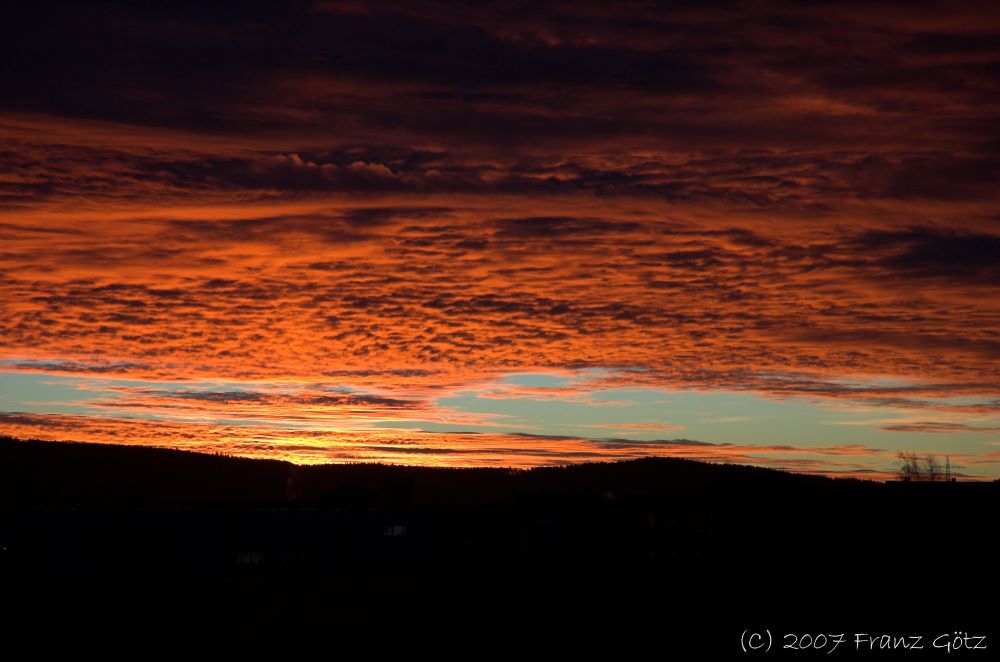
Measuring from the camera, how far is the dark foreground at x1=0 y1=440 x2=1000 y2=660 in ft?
116

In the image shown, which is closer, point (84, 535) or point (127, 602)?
point (127, 602)

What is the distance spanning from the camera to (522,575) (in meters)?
55.8

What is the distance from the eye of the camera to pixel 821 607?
135ft

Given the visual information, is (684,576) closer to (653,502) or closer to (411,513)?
(653,502)

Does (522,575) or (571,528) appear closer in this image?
(522,575)

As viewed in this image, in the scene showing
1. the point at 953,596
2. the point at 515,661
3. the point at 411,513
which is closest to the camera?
the point at 515,661

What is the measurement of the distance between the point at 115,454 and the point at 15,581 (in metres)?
129

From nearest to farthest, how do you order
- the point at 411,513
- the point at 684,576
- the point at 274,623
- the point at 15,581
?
the point at 274,623, the point at 684,576, the point at 15,581, the point at 411,513

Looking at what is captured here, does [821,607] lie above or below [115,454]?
below

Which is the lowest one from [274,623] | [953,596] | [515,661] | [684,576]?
[515,661]

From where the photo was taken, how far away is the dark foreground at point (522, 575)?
35344mm

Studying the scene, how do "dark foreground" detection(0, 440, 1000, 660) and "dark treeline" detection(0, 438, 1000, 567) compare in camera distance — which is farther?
"dark treeline" detection(0, 438, 1000, 567)

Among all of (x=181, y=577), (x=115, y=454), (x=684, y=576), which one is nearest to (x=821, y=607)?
(x=684, y=576)

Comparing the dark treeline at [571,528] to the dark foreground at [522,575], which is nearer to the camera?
the dark foreground at [522,575]
